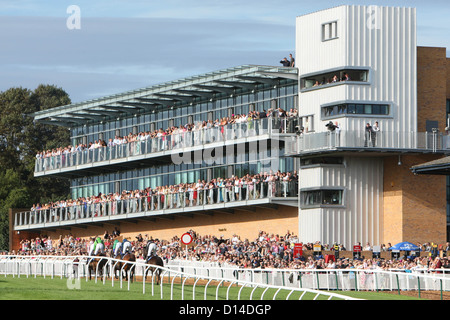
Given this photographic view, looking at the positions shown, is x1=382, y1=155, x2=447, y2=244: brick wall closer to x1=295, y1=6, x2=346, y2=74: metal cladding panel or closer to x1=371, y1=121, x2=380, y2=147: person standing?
x1=371, y1=121, x2=380, y2=147: person standing

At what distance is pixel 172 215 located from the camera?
2192 inches

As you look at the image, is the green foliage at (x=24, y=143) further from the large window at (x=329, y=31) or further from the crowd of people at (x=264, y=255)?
the large window at (x=329, y=31)

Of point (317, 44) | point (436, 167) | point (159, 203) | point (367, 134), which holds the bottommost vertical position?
point (159, 203)

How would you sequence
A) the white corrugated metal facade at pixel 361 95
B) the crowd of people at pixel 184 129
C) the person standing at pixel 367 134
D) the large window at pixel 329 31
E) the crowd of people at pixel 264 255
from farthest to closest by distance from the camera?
the crowd of people at pixel 184 129
the large window at pixel 329 31
the white corrugated metal facade at pixel 361 95
the person standing at pixel 367 134
the crowd of people at pixel 264 255

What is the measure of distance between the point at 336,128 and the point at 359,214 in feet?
13.4

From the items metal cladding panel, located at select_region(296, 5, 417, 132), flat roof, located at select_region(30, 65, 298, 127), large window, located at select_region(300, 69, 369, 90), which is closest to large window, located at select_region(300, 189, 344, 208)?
metal cladding panel, located at select_region(296, 5, 417, 132)

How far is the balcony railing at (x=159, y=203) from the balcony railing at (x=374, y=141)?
2426 millimetres

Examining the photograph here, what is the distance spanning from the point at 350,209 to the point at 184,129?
10.8 meters

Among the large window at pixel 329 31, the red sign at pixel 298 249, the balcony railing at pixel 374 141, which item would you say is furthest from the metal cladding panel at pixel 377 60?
the red sign at pixel 298 249

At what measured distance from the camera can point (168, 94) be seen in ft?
183

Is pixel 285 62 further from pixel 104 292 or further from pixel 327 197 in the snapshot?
pixel 104 292

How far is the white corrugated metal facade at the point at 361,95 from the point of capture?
45125mm

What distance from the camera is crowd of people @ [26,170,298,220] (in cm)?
4712

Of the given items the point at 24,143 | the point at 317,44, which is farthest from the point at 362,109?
the point at 24,143
